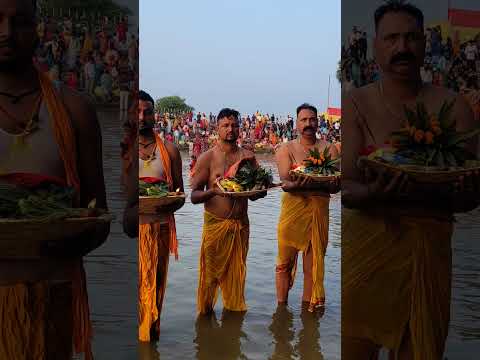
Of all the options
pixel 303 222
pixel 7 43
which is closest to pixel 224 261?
pixel 303 222

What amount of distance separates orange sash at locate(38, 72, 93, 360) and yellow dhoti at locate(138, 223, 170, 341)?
8.29 feet

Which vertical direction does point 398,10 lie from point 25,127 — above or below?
above

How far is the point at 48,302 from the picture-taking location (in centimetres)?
312

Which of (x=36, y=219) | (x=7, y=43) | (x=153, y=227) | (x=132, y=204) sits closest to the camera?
(x=36, y=219)

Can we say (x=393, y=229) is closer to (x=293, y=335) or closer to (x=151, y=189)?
(x=151, y=189)

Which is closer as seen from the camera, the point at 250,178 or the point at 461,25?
the point at 461,25

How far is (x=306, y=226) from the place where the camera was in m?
7.68

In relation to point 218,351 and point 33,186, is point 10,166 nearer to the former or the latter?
point 33,186

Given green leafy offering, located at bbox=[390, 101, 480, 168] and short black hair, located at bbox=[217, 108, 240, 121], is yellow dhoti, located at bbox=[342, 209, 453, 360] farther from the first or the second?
short black hair, located at bbox=[217, 108, 240, 121]

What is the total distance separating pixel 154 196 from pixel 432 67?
2.70 metres

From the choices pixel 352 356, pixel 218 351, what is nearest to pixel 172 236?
pixel 218 351

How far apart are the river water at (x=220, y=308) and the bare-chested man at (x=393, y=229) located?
1.67 ft

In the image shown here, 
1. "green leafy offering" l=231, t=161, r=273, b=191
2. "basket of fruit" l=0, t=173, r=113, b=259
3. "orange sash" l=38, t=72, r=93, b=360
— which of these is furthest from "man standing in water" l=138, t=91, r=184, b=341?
"basket of fruit" l=0, t=173, r=113, b=259

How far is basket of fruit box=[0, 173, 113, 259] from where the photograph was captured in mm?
2820
